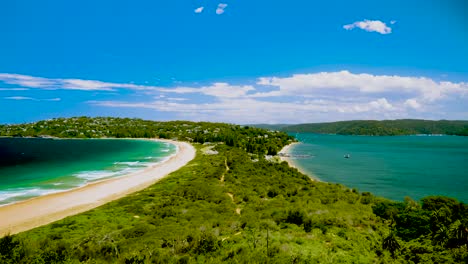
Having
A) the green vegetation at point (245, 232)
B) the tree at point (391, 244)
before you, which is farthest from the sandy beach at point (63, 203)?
the tree at point (391, 244)

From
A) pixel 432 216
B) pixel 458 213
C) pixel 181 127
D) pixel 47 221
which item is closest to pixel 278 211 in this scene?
pixel 432 216

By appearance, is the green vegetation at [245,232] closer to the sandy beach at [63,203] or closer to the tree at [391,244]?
the tree at [391,244]

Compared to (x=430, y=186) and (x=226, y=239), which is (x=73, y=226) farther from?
(x=430, y=186)

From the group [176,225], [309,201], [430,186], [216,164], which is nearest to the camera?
[176,225]

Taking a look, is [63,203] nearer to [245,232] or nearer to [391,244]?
[245,232]

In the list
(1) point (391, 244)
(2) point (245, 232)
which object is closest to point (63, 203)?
(2) point (245, 232)

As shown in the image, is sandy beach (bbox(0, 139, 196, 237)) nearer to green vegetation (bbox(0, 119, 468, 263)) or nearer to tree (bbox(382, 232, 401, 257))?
green vegetation (bbox(0, 119, 468, 263))

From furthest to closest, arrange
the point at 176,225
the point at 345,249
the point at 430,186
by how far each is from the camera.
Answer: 1. the point at 430,186
2. the point at 176,225
3. the point at 345,249

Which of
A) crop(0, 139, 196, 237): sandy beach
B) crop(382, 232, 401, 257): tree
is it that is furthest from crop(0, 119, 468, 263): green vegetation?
crop(0, 139, 196, 237): sandy beach
